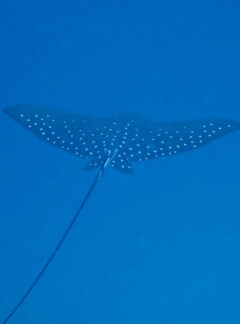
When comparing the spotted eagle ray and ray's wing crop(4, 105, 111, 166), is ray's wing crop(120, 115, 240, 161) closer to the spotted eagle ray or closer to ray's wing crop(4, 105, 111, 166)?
the spotted eagle ray

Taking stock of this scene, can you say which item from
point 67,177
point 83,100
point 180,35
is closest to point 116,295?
point 67,177

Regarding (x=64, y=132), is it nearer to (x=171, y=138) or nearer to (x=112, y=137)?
(x=112, y=137)

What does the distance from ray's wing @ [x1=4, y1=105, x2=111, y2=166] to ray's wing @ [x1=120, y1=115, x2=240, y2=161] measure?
34 centimetres

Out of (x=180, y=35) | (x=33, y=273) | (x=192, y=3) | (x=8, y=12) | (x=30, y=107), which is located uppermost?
(x=192, y=3)

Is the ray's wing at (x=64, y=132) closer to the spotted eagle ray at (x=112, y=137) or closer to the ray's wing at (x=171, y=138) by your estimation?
the spotted eagle ray at (x=112, y=137)

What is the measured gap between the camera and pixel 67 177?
648cm

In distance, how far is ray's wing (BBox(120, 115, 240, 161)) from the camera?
180 inches

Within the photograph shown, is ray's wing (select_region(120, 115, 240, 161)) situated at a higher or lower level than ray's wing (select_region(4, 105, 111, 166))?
higher

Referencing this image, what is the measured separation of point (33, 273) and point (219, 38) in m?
4.69

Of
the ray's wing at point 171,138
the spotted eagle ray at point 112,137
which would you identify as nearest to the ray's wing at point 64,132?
the spotted eagle ray at point 112,137

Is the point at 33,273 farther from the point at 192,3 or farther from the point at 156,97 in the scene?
the point at 192,3

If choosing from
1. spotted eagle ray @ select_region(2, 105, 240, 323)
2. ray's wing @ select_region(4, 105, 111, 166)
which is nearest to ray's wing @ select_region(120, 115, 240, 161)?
spotted eagle ray @ select_region(2, 105, 240, 323)

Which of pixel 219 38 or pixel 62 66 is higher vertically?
pixel 219 38

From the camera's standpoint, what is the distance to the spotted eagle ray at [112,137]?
4.58m
